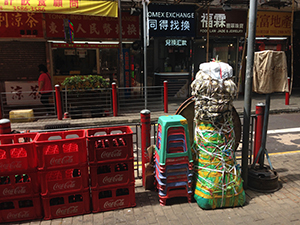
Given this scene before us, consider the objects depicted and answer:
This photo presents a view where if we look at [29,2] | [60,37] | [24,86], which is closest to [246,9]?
[60,37]

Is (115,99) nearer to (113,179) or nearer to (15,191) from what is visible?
(113,179)

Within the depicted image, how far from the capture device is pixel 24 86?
12883mm

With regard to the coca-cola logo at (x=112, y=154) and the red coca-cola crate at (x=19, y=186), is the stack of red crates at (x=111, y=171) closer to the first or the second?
the coca-cola logo at (x=112, y=154)

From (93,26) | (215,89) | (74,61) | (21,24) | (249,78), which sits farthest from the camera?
(74,61)

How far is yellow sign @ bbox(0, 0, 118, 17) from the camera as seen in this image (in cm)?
925

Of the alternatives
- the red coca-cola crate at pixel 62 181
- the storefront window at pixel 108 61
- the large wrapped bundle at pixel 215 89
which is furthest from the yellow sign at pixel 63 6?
the red coca-cola crate at pixel 62 181

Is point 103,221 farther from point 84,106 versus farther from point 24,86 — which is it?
point 24,86

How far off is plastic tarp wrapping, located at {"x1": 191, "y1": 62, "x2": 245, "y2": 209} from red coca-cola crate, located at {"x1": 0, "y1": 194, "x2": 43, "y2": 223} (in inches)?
94.1

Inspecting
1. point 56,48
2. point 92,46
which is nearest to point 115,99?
point 92,46

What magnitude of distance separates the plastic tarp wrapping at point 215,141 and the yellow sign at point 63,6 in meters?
7.65

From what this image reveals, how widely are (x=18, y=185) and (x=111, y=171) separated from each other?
131cm

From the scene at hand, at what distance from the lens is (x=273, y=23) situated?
586 inches

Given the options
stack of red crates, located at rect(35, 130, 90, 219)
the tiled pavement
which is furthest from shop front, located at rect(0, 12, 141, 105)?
the tiled pavement

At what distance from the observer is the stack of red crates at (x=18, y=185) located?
11.7 ft
